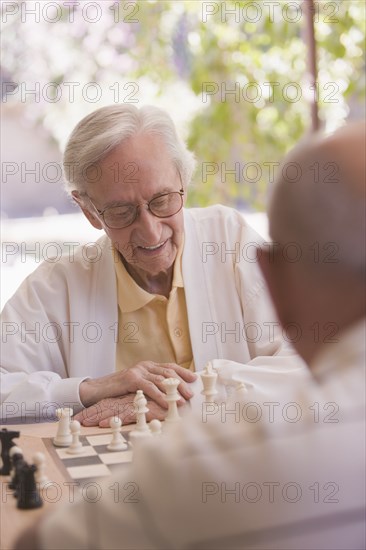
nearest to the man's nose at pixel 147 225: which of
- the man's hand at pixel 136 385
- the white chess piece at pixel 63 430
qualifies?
the man's hand at pixel 136 385

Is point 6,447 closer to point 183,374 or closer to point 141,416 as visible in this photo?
point 141,416

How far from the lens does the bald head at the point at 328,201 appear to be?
0.98 metres

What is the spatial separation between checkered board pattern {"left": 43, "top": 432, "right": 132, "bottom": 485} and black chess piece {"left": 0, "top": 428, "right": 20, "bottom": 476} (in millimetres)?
97

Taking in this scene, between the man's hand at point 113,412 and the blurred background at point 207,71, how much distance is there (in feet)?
9.40

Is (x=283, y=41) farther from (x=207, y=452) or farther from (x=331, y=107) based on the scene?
(x=207, y=452)

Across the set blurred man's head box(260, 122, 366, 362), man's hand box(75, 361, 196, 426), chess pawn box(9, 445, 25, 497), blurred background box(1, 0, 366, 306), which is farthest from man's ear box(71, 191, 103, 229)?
blurred background box(1, 0, 366, 306)

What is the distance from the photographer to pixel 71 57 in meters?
5.11

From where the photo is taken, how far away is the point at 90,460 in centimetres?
181

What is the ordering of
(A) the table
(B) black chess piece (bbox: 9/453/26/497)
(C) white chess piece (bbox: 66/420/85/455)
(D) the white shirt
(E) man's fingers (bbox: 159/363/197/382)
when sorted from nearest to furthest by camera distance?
1. (D) the white shirt
2. (A) the table
3. (B) black chess piece (bbox: 9/453/26/497)
4. (C) white chess piece (bbox: 66/420/85/455)
5. (E) man's fingers (bbox: 159/363/197/382)

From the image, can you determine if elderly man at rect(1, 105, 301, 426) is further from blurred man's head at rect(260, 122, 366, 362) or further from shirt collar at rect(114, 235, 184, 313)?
blurred man's head at rect(260, 122, 366, 362)

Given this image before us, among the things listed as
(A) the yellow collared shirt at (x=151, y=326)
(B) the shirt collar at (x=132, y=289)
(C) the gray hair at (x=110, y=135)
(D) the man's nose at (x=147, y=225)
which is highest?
(C) the gray hair at (x=110, y=135)

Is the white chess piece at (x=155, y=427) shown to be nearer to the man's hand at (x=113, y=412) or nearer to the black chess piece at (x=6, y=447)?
the man's hand at (x=113, y=412)

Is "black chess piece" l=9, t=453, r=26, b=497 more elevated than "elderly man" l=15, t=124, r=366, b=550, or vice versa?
"elderly man" l=15, t=124, r=366, b=550

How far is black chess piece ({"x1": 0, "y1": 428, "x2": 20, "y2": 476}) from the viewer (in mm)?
1768
